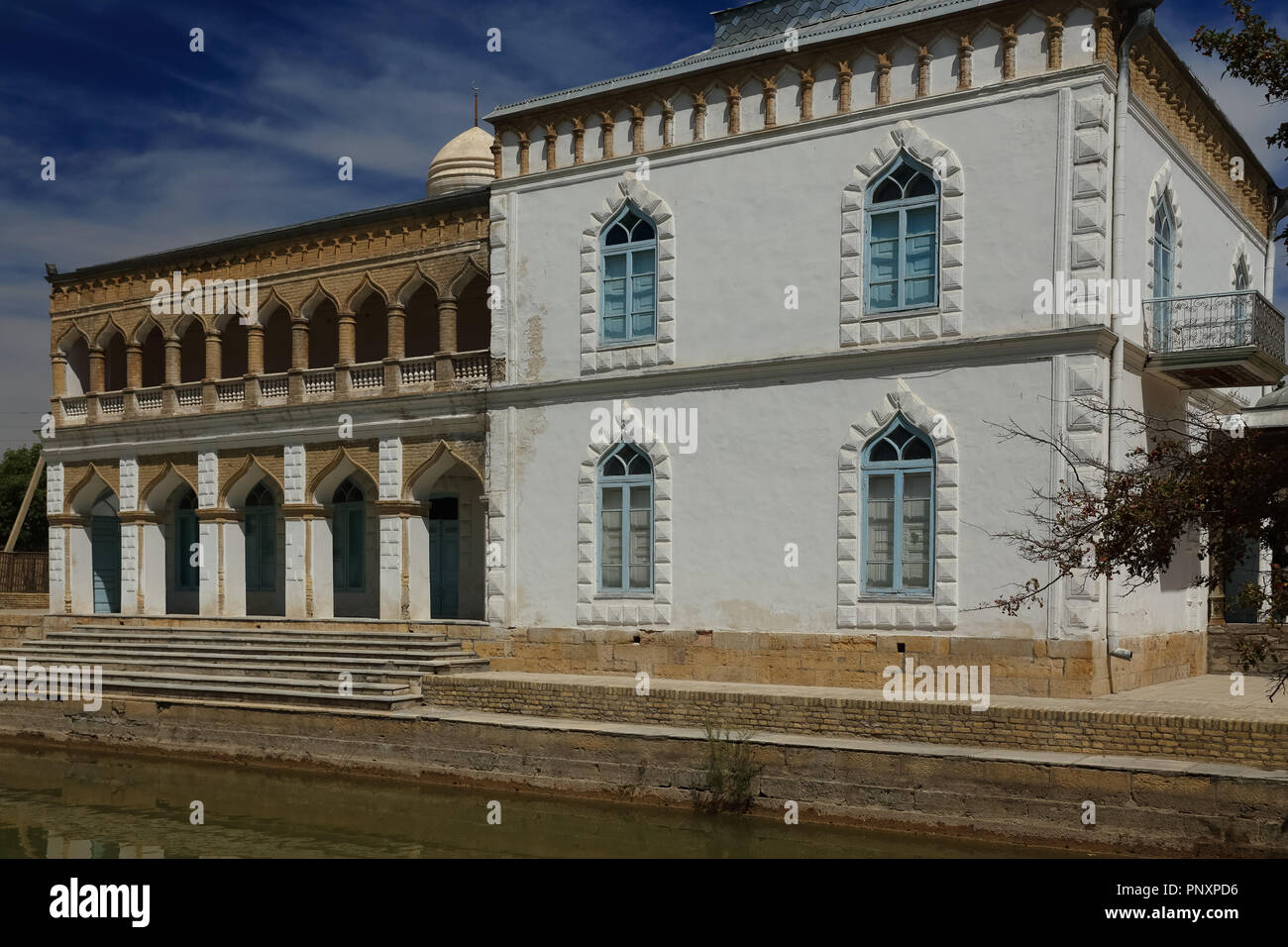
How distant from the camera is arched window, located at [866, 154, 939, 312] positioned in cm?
1503

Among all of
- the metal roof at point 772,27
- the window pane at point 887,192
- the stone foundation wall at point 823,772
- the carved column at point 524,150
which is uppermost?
the metal roof at point 772,27

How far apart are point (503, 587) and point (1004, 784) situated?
8153 mm

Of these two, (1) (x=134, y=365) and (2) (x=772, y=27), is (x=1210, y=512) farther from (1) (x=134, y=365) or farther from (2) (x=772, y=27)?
(1) (x=134, y=365)

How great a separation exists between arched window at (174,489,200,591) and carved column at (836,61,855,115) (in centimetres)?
1513

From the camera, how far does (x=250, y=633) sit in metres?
19.9

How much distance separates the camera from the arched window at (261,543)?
2348 cm

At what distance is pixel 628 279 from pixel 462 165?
32.5 feet

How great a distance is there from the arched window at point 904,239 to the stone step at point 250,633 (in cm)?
773

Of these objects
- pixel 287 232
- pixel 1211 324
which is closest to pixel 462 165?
pixel 287 232

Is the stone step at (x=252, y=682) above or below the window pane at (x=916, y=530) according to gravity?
below

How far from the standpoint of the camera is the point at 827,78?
1581 centimetres

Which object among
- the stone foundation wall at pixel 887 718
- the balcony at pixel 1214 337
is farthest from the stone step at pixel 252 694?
the balcony at pixel 1214 337

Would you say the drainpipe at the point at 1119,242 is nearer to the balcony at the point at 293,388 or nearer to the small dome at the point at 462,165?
the balcony at the point at 293,388
